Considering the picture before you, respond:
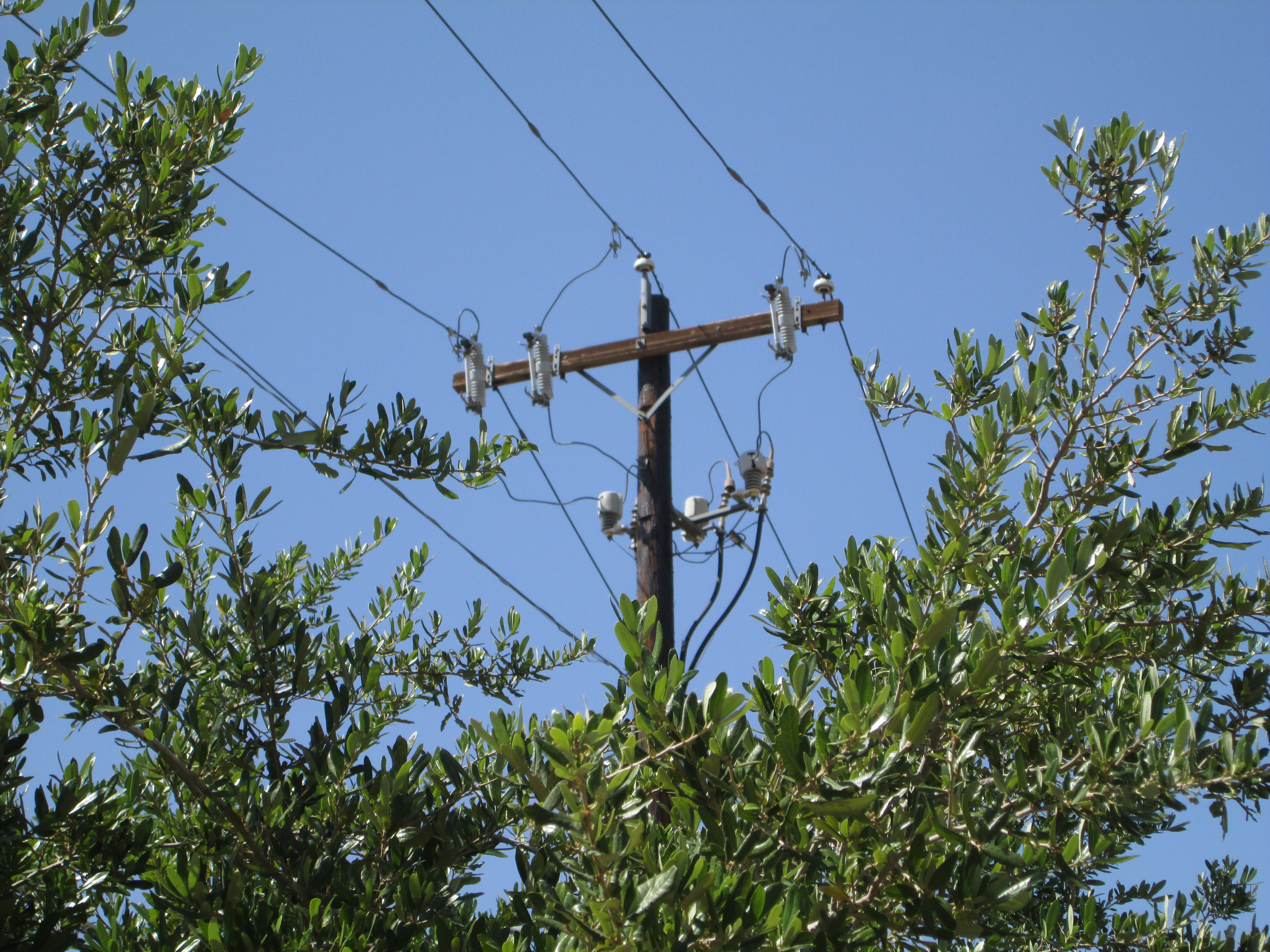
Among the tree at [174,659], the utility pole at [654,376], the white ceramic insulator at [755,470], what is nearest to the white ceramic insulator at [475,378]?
the utility pole at [654,376]

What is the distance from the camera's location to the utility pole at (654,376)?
24.5 ft

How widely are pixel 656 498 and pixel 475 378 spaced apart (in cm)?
210

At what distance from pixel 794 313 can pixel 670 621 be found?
2.66m

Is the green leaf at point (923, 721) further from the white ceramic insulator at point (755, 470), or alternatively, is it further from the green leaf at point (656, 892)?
the white ceramic insulator at point (755, 470)

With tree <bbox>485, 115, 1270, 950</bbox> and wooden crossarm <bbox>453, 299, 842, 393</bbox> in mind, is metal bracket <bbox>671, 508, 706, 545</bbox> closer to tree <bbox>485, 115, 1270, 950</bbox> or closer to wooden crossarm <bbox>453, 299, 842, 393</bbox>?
wooden crossarm <bbox>453, 299, 842, 393</bbox>

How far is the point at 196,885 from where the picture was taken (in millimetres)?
2822

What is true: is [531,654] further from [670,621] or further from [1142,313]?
[1142,313]

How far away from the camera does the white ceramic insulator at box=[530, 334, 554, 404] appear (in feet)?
28.0

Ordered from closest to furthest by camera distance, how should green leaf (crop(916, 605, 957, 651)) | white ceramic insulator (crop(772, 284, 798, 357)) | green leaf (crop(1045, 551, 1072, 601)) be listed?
1. green leaf (crop(916, 605, 957, 651))
2. green leaf (crop(1045, 551, 1072, 601))
3. white ceramic insulator (crop(772, 284, 798, 357))

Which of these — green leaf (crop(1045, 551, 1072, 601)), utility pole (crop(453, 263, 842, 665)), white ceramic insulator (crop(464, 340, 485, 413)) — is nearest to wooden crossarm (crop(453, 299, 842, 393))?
utility pole (crop(453, 263, 842, 665))

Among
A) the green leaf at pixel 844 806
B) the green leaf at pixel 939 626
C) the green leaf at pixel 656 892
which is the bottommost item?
the green leaf at pixel 656 892

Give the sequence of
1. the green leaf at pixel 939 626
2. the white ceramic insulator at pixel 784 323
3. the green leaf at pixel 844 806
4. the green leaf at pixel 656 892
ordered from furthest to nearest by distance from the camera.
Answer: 1. the white ceramic insulator at pixel 784 323
2. the green leaf at pixel 939 626
3. the green leaf at pixel 844 806
4. the green leaf at pixel 656 892

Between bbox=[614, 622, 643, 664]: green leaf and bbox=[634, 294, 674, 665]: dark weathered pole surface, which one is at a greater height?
bbox=[634, 294, 674, 665]: dark weathered pole surface

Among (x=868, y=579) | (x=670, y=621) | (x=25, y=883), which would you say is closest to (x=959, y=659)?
(x=868, y=579)
